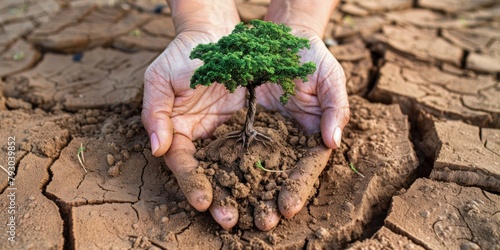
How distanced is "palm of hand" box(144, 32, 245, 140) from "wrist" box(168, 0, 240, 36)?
200 millimetres

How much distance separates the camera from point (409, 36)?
16.4 ft

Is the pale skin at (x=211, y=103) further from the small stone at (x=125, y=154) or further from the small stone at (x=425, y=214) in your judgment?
the small stone at (x=425, y=214)

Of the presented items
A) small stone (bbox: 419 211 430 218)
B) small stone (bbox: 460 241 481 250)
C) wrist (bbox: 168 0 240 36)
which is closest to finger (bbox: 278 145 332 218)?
small stone (bbox: 419 211 430 218)

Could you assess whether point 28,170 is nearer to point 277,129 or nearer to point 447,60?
point 277,129

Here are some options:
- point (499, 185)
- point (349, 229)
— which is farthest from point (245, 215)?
point (499, 185)

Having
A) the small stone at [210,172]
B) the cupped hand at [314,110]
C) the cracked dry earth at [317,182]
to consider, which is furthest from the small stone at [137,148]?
Result: the cupped hand at [314,110]

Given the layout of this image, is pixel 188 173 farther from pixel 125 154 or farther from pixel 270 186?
pixel 125 154

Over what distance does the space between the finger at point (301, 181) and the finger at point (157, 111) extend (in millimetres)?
825

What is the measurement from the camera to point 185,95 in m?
3.09

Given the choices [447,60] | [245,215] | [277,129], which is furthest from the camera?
[447,60]

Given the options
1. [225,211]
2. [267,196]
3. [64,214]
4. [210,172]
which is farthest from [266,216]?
[64,214]

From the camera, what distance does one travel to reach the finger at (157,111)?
2787mm

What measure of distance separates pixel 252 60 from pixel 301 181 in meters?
0.82

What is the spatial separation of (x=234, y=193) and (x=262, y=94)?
1.06 meters
